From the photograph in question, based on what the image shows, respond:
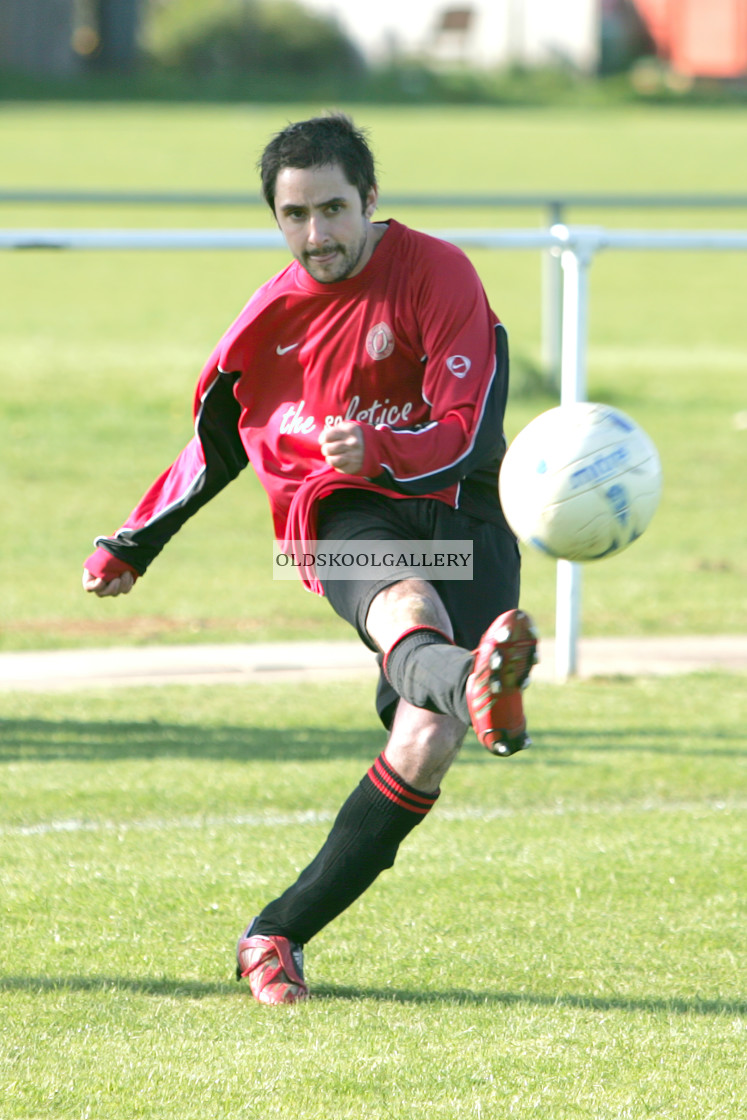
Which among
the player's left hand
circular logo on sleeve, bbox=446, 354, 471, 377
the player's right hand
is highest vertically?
circular logo on sleeve, bbox=446, 354, 471, 377

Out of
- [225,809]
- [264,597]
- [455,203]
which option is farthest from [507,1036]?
[455,203]

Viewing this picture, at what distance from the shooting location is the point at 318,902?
3898 millimetres

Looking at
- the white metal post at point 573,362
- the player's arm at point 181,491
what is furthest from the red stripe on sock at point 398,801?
the white metal post at point 573,362

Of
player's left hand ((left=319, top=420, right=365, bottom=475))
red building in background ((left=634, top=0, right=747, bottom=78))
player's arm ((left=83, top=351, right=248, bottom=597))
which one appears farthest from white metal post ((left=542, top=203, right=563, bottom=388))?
red building in background ((left=634, top=0, right=747, bottom=78))

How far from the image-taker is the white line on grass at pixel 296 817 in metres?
5.28

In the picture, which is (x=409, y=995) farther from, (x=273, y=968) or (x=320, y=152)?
Result: (x=320, y=152)

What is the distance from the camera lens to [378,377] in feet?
13.0

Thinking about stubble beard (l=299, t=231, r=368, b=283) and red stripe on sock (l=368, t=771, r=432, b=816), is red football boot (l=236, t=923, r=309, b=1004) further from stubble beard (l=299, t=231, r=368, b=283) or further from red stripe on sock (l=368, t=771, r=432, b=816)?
stubble beard (l=299, t=231, r=368, b=283)

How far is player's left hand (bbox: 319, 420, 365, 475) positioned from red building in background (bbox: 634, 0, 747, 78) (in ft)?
282

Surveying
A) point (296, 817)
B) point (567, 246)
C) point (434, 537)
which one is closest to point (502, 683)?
point (434, 537)

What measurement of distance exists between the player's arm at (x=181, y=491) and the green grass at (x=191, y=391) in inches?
59.1

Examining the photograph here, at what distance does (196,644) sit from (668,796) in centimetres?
301

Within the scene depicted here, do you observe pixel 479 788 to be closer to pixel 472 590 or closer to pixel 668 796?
pixel 668 796

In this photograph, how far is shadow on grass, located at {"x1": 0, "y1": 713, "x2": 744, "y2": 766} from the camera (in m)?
6.14
